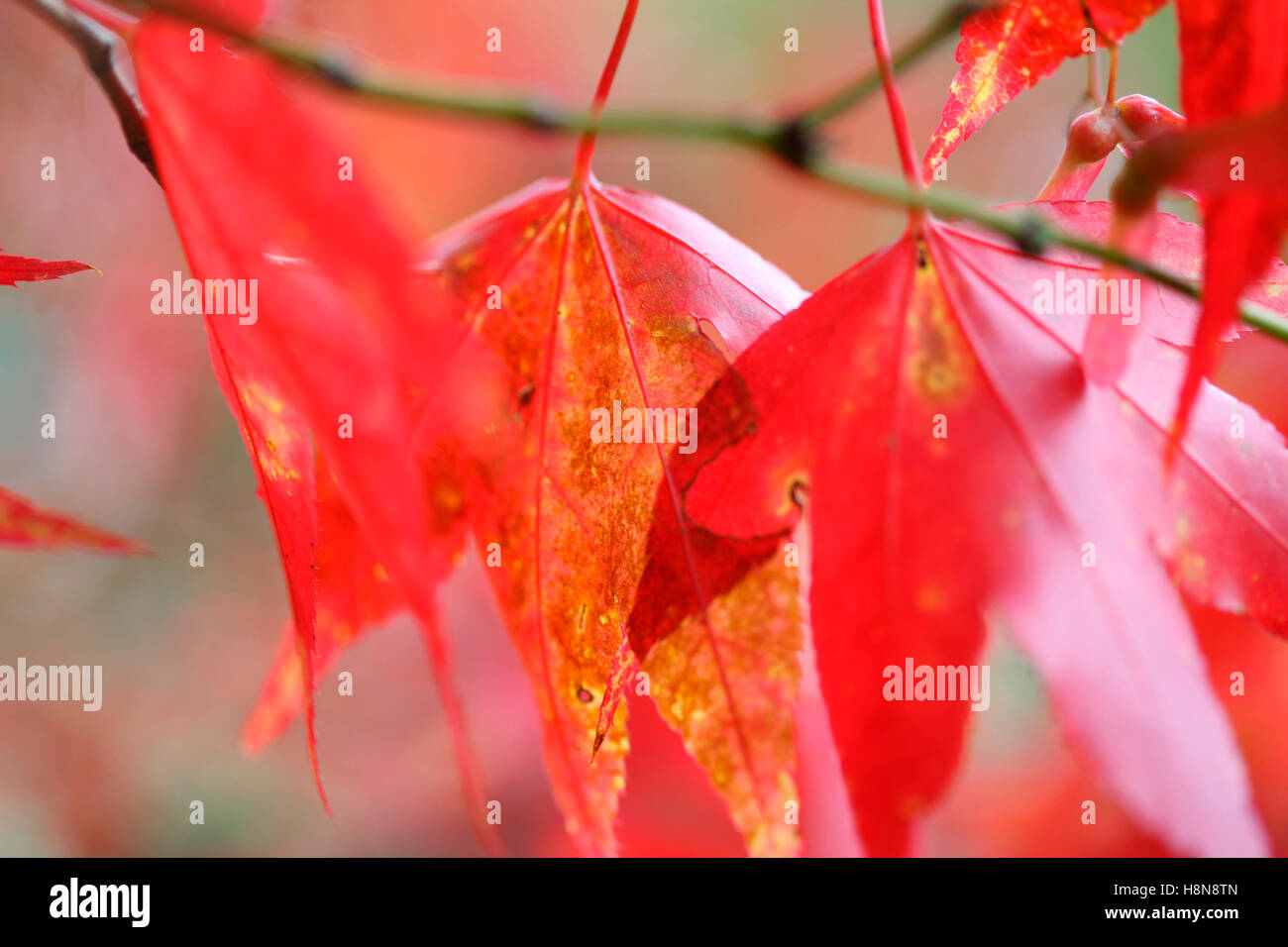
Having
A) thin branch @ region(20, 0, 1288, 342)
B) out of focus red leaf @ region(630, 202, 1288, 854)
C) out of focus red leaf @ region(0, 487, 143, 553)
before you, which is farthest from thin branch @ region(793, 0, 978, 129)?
out of focus red leaf @ region(0, 487, 143, 553)

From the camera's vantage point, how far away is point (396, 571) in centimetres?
19

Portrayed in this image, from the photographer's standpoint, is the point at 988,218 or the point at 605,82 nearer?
the point at 988,218

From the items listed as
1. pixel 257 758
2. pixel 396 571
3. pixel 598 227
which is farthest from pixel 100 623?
pixel 396 571

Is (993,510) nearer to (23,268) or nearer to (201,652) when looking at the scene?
(23,268)

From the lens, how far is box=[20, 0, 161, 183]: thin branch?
32cm

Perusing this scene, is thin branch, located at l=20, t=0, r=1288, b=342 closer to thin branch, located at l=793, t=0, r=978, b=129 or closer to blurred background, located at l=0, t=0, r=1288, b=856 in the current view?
thin branch, located at l=793, t=0, r=978, b=129

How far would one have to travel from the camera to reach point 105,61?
0.32m

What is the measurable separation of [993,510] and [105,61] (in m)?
0.37

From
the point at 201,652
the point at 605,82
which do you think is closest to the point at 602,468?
the point at 605,82

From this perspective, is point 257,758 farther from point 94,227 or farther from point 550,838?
point 94,227

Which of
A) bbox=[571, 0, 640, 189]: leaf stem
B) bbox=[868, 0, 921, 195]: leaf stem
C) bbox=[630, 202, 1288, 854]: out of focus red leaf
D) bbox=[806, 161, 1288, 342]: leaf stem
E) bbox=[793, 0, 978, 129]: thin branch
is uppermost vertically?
bbox=[571, 0, 640, 189]: leaf stem

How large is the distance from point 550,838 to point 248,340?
3.74ft

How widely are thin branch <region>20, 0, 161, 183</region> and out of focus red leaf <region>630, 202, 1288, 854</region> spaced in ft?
0.82

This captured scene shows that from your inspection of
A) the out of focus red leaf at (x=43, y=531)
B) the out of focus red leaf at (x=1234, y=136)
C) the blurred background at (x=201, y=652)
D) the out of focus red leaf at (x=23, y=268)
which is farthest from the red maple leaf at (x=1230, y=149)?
the blurred background at (x=201, y=652)
